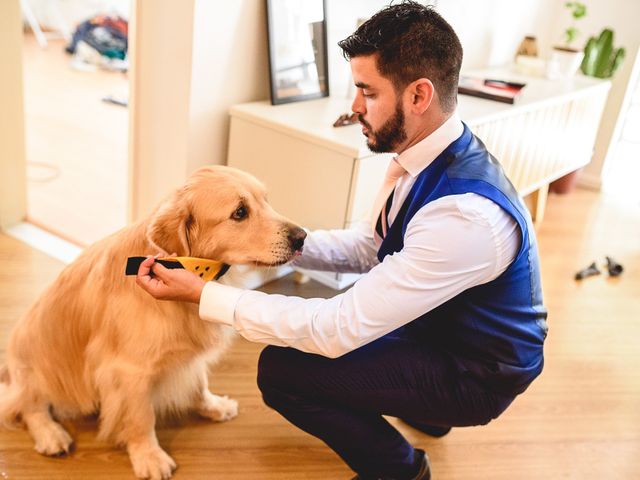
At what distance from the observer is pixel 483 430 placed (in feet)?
6.86

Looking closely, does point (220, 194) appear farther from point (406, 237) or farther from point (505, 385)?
point (505, 385)

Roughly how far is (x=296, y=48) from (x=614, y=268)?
1.98 m

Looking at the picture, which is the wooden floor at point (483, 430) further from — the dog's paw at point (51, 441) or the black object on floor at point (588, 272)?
the black object on floor at point (588, 272)

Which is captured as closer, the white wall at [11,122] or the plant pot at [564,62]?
the white wall at [11,122]

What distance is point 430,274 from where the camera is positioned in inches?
54.9

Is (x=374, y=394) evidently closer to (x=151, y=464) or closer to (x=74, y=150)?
(x=151, y=464)

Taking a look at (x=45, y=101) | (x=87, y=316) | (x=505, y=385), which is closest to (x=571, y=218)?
(x=505, y=385)

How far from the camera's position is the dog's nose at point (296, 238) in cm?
155

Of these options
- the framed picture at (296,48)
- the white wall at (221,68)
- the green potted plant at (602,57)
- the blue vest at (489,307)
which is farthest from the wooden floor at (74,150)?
the green potted plant at (602,57)

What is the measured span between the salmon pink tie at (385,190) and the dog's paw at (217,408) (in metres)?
0.71

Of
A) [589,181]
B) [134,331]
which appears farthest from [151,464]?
Result: [589,181]

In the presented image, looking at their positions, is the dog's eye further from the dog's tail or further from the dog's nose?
the dog's tail

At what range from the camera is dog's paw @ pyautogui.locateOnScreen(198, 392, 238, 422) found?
1.96 m

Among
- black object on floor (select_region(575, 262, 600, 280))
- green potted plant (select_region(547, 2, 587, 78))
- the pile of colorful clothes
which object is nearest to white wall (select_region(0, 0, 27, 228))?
black object on floor (select_region(575, 262, 600, 280))
